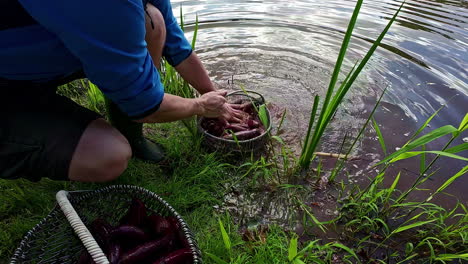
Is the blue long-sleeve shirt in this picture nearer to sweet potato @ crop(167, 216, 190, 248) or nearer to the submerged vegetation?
sweet potato @ crop(167, 216, 190, 248)

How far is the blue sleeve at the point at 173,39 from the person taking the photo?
228 centimetres

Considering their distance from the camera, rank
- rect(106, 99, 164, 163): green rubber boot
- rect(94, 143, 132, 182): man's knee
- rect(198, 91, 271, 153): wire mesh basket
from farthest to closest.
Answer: rect(198, 91, 271, 153): wire mesh basket, rect(106, 99, 164, 163): green rubber boot, rect(94, 143, 132, 182): man's knee

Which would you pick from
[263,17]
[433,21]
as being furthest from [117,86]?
[433,21]

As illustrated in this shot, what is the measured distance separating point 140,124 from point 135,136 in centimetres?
10

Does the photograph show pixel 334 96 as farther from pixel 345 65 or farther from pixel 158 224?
pixel 345 65

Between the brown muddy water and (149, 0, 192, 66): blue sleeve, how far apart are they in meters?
1.09

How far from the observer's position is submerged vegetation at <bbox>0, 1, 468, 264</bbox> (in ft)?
6.11

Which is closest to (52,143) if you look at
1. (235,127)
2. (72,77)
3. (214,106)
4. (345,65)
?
(72,77)

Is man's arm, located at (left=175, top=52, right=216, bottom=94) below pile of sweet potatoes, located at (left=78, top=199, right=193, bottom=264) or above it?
above

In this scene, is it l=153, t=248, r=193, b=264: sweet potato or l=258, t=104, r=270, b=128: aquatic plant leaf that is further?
l=258, t=104, r=270, b=128: aquatic plant leaf

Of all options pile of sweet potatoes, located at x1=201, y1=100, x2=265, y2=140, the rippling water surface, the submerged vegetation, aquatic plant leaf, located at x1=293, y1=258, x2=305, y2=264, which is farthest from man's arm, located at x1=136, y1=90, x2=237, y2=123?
aquatic plant leaf, located at x1=293, y1=258, x2=305, y2=264

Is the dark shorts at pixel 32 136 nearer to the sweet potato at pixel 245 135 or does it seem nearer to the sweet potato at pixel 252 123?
the sweet potato at pixel 245 135

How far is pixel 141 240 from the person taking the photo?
70.4 inches

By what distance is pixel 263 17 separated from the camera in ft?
Result: 16.7
